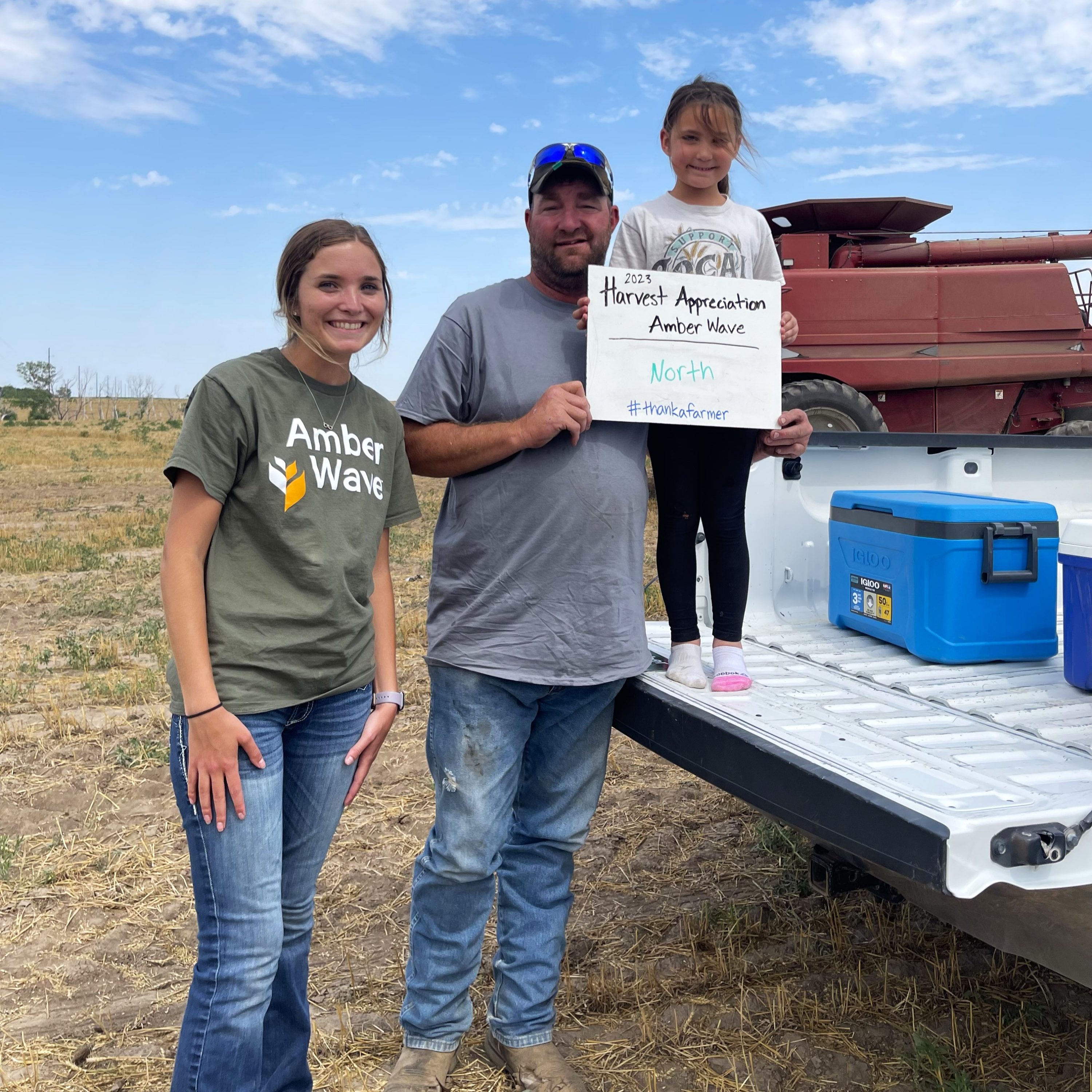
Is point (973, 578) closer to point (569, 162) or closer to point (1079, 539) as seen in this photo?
point (1079, 539)

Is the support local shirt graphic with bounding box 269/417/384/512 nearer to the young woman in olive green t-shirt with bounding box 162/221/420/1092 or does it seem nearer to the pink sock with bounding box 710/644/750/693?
the young woman in olive green t-shirt with bounding box 162/221/420/1092

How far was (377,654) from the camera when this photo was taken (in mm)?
2326

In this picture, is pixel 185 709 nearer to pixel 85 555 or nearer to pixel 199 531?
pixel 199 531

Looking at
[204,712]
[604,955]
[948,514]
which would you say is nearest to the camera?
[204,712]

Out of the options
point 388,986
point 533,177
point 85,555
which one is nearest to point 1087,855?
point 533,177

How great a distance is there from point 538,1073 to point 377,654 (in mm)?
1151

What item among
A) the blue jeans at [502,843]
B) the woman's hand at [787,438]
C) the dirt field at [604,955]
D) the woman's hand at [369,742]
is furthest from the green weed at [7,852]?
the woman's hand at [787,438]

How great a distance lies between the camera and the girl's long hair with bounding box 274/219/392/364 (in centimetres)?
210

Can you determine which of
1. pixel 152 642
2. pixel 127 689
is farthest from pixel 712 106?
pixel 152 642

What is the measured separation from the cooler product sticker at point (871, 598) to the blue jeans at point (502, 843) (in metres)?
1.11

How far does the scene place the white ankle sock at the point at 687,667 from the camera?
282 cm

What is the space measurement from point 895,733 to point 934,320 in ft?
30.0

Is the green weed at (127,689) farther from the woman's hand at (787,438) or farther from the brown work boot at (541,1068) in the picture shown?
the woman's hand at (787,438)

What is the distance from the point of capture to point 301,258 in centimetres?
211
